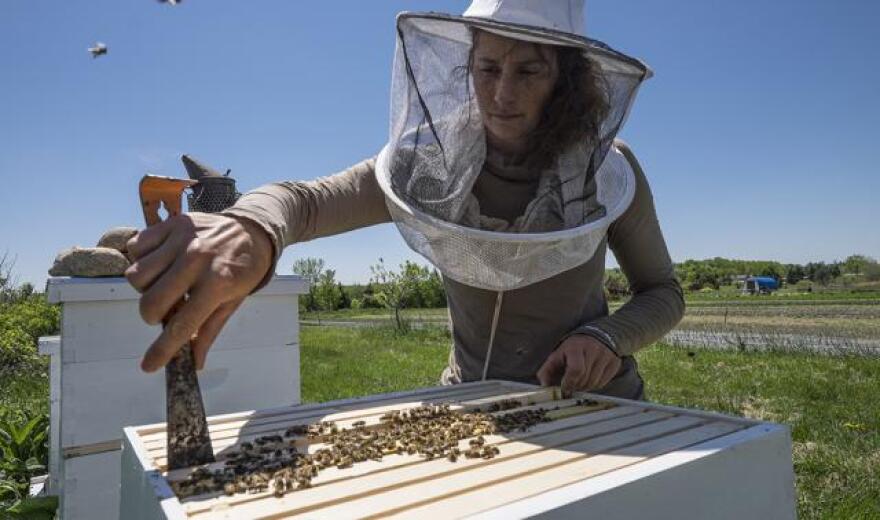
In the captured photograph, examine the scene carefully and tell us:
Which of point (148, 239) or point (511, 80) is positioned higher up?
point (511, 80)

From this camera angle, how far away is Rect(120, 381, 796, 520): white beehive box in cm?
87

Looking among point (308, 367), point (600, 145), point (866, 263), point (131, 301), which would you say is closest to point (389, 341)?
point (308, 367)

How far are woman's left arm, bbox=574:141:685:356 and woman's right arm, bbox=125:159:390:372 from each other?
1.03 metres

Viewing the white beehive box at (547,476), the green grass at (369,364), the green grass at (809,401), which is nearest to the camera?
the white beehive box at (547,476)

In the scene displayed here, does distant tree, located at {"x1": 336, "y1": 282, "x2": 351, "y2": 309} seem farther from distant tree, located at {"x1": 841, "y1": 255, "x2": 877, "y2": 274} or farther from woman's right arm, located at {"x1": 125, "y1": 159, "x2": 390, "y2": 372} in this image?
distant tree, located at {"x1": 841, "y1": 255, "x2": 877, "y2": 274}

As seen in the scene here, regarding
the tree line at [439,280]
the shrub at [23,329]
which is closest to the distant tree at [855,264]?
the tree line at [439,280]

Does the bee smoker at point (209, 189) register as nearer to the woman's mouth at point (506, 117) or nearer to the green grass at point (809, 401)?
the woman's mouth at point (506, 117)

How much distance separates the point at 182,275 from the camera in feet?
3.18

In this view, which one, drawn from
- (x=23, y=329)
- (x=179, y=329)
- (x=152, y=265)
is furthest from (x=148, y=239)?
(x=23, y=329)

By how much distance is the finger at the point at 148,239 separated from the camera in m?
0.99

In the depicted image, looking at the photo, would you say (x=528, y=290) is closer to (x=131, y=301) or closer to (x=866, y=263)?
(x=131, y=301)

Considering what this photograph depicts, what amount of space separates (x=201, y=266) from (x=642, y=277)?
Answer: 158 centimetres

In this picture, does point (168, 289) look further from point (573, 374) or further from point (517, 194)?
point (517, 194)

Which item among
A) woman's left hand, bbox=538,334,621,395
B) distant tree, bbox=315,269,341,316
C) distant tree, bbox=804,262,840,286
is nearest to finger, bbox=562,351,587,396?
woman's left hand, bbox=538,334,621,395
